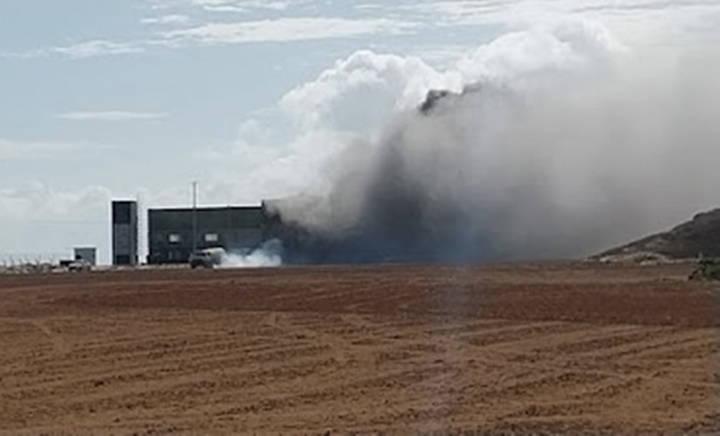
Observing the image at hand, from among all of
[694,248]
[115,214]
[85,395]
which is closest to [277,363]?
[85,395]

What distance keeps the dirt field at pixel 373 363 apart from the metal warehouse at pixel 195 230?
293 feet

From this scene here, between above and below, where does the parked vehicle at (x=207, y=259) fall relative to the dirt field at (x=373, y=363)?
above

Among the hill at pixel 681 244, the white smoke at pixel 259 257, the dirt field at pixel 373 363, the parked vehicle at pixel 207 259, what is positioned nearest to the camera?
the dirt field at pixel 373 363

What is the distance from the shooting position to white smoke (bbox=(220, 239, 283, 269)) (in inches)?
5187

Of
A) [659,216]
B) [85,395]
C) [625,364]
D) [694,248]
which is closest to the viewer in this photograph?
[85,395]

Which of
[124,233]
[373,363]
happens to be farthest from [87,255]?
[373,363]

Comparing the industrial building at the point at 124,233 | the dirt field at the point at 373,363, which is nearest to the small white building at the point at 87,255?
the industrial building at the point at 124,233

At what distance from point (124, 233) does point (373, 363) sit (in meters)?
123

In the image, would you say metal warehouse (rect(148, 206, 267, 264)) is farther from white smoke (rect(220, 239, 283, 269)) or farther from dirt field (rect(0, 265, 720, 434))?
dirt field (rect(0, 265, 720, 434))

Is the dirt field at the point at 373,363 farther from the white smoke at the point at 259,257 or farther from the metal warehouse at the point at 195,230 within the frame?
the metal warehouse at the point at 195,230

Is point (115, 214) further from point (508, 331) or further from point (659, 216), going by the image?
point (508, 331)

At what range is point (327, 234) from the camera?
Result: 137 m

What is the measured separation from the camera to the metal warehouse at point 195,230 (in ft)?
490

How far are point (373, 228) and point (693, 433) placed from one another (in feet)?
374
